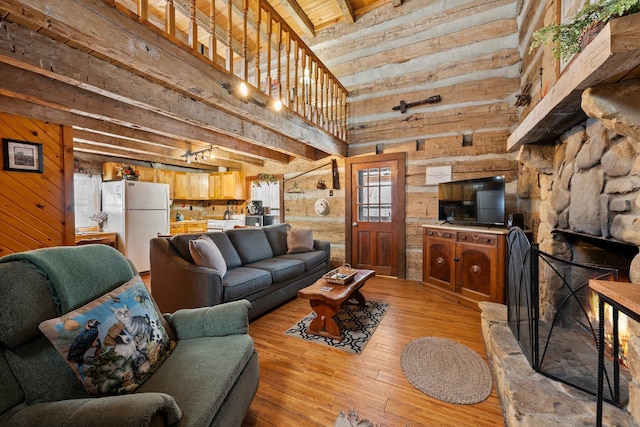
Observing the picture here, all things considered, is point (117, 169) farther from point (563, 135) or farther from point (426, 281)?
point (563, 135)

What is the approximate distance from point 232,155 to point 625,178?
18.0 feet

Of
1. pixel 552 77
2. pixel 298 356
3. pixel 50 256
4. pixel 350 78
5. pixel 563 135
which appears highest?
pixel 350 78

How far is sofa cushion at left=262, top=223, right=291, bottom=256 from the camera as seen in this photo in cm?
403

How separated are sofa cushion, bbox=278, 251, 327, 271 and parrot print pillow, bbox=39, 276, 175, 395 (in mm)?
2463

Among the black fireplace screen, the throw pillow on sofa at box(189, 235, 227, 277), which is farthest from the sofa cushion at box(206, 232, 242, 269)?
the black fireplace screen

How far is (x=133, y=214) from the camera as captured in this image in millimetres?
4633

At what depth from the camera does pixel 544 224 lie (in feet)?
7.30

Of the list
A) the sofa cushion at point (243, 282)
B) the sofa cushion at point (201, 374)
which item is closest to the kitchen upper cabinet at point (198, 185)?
the sofa cushion at point (243, 282)

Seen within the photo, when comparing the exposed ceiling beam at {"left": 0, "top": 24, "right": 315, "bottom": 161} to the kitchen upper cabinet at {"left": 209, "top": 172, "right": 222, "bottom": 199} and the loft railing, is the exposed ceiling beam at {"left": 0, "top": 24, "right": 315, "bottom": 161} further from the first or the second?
the kitchen upper cabinet at {"left": 209, "top": 172, "right": 222, "bottom": 199}

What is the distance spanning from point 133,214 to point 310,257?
3372mm

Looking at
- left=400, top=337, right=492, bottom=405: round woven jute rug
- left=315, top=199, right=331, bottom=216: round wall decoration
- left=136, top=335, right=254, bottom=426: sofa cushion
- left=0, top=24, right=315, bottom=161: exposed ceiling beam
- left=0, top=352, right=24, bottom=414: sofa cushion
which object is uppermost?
left=0, top=24, right=315, bottom=161: exposed ceiling beam

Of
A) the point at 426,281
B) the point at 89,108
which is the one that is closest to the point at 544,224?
the point at 426,281

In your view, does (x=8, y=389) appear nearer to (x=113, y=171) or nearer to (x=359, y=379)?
(x=359, y=379)

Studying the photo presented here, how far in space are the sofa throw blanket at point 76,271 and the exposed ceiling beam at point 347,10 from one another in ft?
16.0
